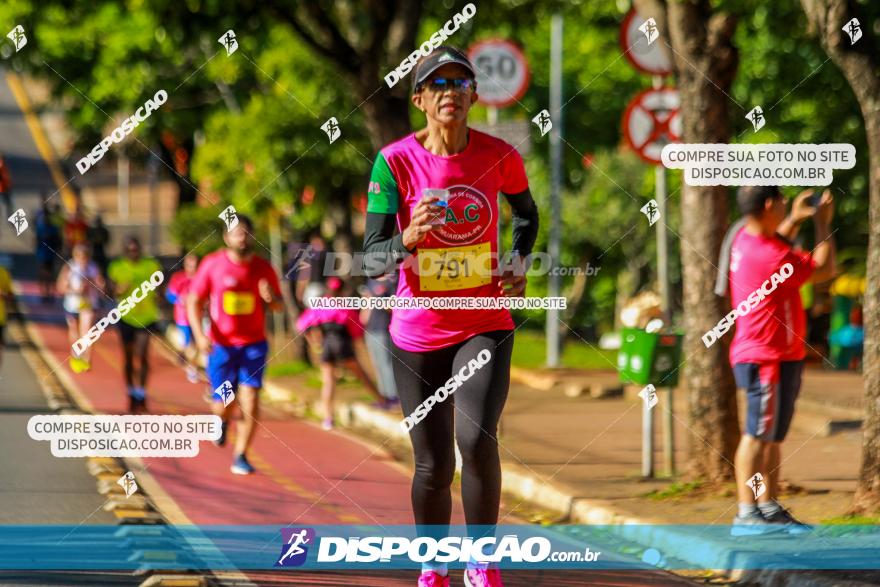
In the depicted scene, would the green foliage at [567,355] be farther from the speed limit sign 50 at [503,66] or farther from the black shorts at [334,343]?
the speed limit sign 50 at [503,66]

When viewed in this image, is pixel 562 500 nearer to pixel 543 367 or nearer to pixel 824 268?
pixel 824 268

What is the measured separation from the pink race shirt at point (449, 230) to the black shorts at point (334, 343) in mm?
9789

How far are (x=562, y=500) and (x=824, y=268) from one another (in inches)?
101

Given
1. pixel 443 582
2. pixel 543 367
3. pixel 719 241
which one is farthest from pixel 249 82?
pixel 443 582

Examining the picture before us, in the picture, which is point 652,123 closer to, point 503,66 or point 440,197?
point 503,66

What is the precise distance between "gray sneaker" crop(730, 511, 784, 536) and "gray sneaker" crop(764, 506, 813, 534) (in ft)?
0.09

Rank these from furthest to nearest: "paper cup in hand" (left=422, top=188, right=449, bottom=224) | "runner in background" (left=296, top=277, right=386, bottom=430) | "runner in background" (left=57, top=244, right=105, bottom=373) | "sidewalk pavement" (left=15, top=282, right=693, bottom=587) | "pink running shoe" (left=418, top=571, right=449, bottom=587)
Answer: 1. "runner in background" (left=57, top=244, right=105, bottom=373)
2. "runner in background" (left=296, top=277, right=386, bottom=430)
3. "sidewalk pavement" (left=15, top=282, right=693, bottom=587)
4. "pink running shoe" (left=418, top=571, right=449, bottom=587)
5. "paper cup in hand" (left=422, top=188, right=449, bottom=224)

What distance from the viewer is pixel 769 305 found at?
29.9ft

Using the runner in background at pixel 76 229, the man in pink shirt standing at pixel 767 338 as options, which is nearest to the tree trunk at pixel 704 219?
the man in pink shirt standing at pixel 767 338

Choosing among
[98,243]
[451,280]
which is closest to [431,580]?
[451,280]

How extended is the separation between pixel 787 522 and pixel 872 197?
1.77 m

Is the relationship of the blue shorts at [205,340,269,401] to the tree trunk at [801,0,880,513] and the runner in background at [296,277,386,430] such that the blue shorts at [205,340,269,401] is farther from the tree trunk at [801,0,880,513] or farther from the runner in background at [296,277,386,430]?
the tree trunk at [801,0,880,513]

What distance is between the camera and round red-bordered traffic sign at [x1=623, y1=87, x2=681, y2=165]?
1198 cm

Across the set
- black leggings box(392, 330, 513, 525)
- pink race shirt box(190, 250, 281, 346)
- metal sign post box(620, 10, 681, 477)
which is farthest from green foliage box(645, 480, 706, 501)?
black leggings box(392, 330, 513, 525)
